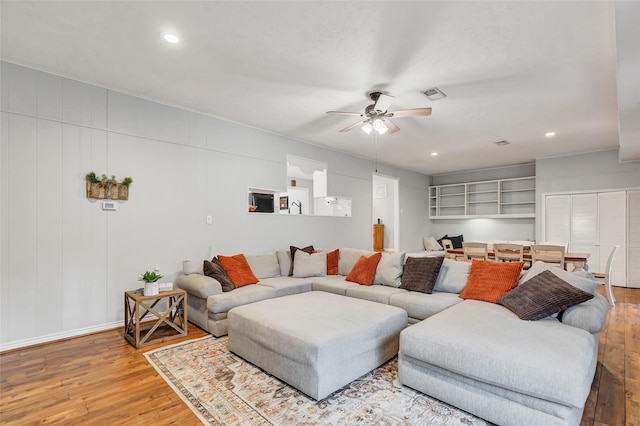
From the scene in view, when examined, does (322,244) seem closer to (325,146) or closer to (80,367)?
(325,146)

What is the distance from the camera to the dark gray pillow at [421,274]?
141 inches

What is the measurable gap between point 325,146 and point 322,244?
6.44 feet

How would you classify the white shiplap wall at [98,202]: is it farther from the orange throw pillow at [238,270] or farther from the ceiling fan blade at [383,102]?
the ceiling fan blade at [383,102]

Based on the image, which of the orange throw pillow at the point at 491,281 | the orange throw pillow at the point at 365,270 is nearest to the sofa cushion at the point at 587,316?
the orange throw pillow at the point at 491,281

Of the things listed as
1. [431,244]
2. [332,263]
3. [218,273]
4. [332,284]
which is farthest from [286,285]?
[431,244]

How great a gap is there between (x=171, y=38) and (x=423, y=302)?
11.2 ft

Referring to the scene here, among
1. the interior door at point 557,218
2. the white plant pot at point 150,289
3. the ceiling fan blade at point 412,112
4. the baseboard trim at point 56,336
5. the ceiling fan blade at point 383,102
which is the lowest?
the baseboard trim at point 56,336

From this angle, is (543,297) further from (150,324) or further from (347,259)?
(150,324)

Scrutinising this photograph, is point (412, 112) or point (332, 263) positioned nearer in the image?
point (412, 112)

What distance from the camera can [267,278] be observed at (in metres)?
4.59

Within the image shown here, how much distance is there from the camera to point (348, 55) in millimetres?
2830

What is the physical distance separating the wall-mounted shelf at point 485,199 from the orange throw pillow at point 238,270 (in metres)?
6.93

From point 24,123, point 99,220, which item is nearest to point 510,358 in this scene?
point 99,220

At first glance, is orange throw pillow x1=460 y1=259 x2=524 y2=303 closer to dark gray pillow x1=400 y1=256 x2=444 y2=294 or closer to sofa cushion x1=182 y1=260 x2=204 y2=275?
dark gray pillow x1=400 y1=256 x2=444 y2=294
